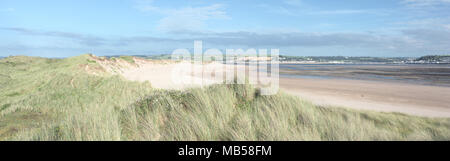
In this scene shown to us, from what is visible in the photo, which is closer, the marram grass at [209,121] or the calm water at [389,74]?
the marram grass at [209,121]

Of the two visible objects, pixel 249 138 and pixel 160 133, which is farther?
pixel 160 133

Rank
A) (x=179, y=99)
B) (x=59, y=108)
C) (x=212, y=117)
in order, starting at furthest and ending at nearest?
1. (x=59, y=108)
2. (x=179, y=99)
3. (x=212, y=117)

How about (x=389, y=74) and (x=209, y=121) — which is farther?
(x=389, y=74)

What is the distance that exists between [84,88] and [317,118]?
29.0ft

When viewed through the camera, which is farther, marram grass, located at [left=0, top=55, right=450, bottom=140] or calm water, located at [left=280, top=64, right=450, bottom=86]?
calm water, located at [left=280, top=64, right=450, bottom=86]

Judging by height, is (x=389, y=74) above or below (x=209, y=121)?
below
